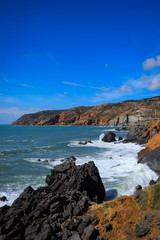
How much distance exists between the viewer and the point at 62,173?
13.8 m

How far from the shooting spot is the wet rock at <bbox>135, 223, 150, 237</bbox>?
265 inches

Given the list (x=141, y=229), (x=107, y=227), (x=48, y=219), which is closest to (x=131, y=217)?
(x=141, y=229)

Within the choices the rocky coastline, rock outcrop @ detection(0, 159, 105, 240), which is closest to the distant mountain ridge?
the rocky coastline

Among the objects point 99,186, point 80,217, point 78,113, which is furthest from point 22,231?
point 78,113

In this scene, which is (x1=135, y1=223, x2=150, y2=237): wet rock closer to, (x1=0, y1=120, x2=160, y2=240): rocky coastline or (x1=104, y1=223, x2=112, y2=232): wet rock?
(x1=0, y1=120, x2=160, y2=240): rocky coastline

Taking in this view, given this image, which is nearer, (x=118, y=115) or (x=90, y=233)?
(x=90, y=233)

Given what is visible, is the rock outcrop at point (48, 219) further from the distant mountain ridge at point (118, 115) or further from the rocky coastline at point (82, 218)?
the distant mountain ridge at point (118, 115)

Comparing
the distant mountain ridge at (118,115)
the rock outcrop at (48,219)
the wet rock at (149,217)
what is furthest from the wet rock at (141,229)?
the distant mountain ridge at (118,115)

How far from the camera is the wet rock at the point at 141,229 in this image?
6727 millimetres

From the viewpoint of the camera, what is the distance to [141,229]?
6.82 meters

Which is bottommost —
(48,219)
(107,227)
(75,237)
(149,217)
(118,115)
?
(75,237)

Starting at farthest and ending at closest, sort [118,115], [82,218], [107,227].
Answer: [118,115] → [82,218] → [107,227]

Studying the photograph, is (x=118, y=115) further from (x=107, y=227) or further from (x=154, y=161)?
(x=107, y=227)

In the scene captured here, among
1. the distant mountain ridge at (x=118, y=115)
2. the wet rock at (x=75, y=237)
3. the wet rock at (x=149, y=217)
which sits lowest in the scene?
the wet rock at (x=75, y=237)
